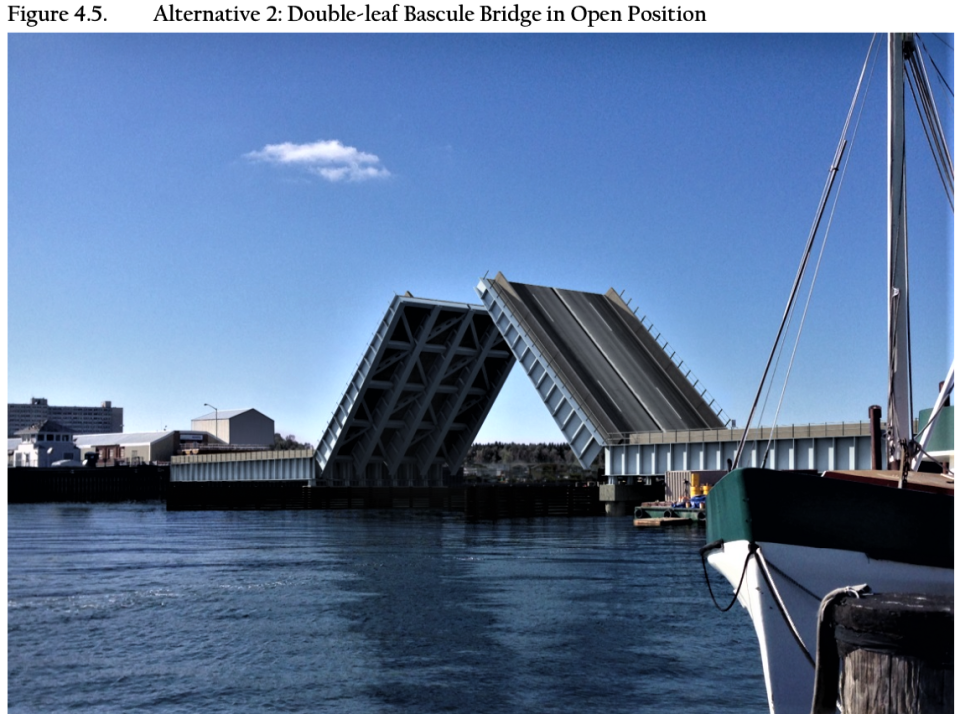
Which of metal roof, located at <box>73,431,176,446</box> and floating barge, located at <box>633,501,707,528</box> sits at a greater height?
metal roof, located at <box>73,431,176,446</box>

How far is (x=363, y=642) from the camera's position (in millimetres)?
14633

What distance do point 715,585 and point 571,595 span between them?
3.83 metres

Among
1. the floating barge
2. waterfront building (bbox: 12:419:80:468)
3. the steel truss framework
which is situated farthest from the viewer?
waterfront building (bbox: 12:419:80:468)

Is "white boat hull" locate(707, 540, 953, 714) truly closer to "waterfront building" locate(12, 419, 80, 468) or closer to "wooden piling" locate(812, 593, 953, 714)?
"wooden piling" locate(812, 593, 953, 714)

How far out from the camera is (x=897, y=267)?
11.6 metres

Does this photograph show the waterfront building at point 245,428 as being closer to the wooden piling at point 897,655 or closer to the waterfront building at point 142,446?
the waterfront building at point 142,446

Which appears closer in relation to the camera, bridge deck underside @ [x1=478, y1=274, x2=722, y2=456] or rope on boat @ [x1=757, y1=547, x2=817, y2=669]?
rope on boat @ [x1=757, y1=547, x2=817, y2=669]

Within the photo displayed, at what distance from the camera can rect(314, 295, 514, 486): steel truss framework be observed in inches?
1825

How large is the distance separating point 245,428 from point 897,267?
10726 cm

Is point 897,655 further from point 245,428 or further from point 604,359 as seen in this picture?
point 245,428

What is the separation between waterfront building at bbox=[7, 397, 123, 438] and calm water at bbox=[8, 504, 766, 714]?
4488 inches

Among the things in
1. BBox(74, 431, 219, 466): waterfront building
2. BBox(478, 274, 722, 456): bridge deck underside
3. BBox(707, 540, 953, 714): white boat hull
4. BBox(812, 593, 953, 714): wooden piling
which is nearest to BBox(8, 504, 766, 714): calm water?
BBox(707, 540, 953, 714): white boat hull

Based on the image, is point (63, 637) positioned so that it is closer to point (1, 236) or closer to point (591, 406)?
point (1, 236)
